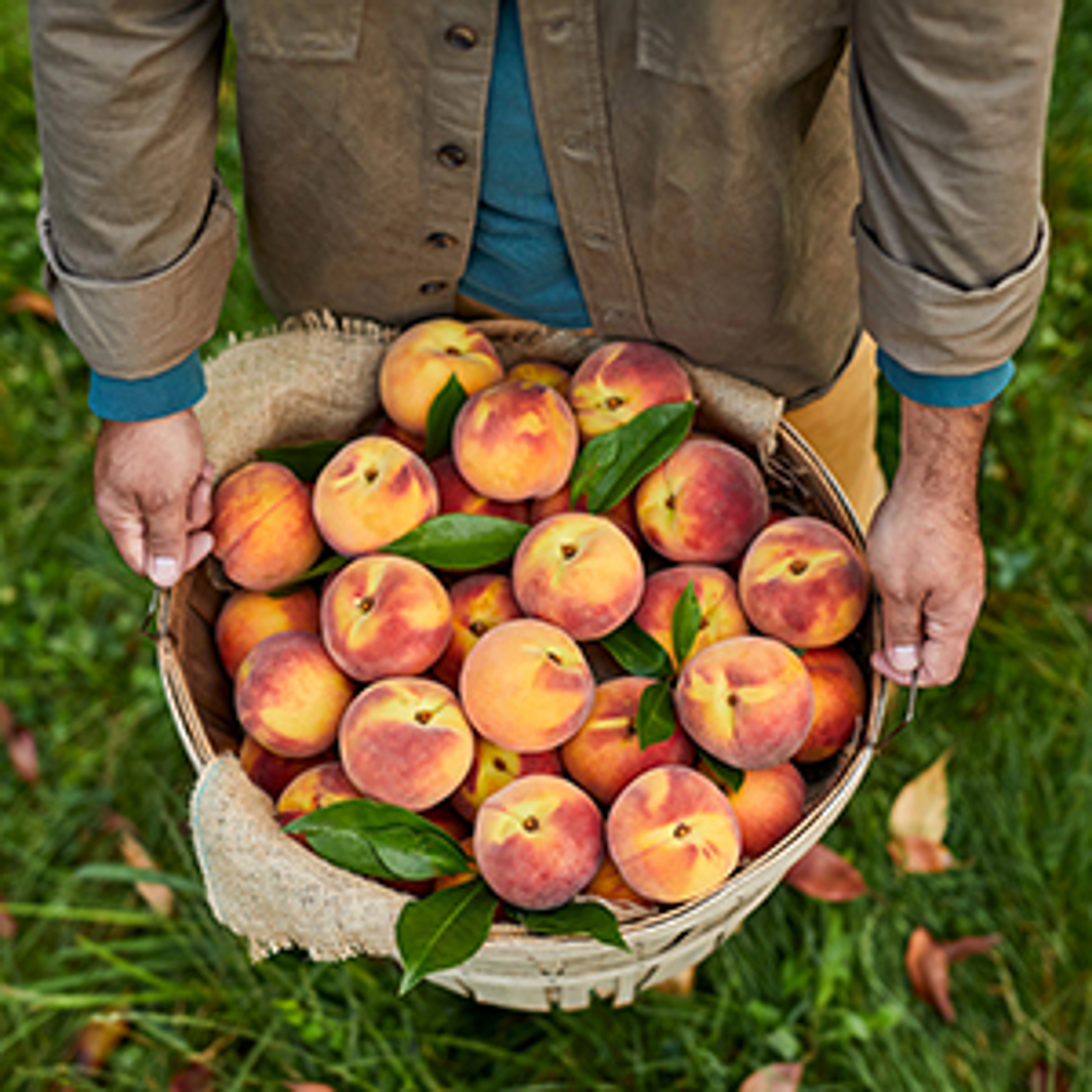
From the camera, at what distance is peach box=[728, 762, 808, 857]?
3.51ft

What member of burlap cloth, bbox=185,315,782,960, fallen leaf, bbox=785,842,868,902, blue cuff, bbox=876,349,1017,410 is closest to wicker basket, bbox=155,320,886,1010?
burlap cloth, bbox=185,315,782,960

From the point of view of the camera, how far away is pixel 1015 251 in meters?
0.90

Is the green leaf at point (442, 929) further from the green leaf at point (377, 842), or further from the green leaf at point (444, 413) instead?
the green leaf at point (444, 413)

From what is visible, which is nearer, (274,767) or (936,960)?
(274,767)

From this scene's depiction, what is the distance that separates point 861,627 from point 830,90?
0.55m

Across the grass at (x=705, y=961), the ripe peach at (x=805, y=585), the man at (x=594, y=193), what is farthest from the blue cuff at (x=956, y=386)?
the grass at (x=705, y=961)

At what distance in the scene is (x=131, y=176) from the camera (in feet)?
3.29

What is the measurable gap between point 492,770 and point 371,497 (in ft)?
1.02

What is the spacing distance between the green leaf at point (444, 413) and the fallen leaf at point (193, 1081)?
958 millimetres

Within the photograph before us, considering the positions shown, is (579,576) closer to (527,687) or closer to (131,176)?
(527,687)

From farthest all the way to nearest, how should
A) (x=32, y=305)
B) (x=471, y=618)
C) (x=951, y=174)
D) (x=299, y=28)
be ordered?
(x=32, y=305) → (x=471, y=618) → (x=299, y=28) → (x=951, y=174)

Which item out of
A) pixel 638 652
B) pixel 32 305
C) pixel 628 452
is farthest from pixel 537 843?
pixel 32 305

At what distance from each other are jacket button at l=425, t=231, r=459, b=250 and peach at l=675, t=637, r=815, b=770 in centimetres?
50

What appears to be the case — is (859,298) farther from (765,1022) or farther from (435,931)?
(765,1022)
